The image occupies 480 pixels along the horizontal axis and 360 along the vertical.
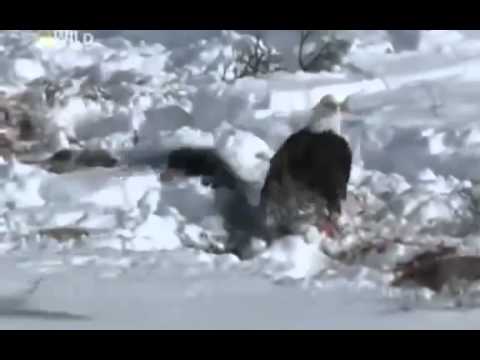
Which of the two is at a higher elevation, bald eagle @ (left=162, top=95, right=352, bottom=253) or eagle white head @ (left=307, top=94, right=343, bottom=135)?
eagle white head @ (left=307, top=94, right=343, bottom=135)

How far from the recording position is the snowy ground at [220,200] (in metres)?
1.64

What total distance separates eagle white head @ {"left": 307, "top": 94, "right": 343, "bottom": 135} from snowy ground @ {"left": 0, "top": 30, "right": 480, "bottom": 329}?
0.9 inches

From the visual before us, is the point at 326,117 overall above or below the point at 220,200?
above

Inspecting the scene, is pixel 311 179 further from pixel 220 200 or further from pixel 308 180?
pixel 220 200

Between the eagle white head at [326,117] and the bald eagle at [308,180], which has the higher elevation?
the eagle white head at [326,117]

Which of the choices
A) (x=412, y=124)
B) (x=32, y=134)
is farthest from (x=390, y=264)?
(x=32, y=134)

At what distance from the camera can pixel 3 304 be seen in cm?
167

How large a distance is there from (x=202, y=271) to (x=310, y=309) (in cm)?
24

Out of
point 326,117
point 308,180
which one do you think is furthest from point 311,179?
point 326,117

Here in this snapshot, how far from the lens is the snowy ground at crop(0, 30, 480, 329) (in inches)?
64.6

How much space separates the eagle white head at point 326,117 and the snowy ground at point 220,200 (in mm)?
23

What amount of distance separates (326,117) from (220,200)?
29 centimetres

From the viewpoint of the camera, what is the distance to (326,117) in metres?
1.65
